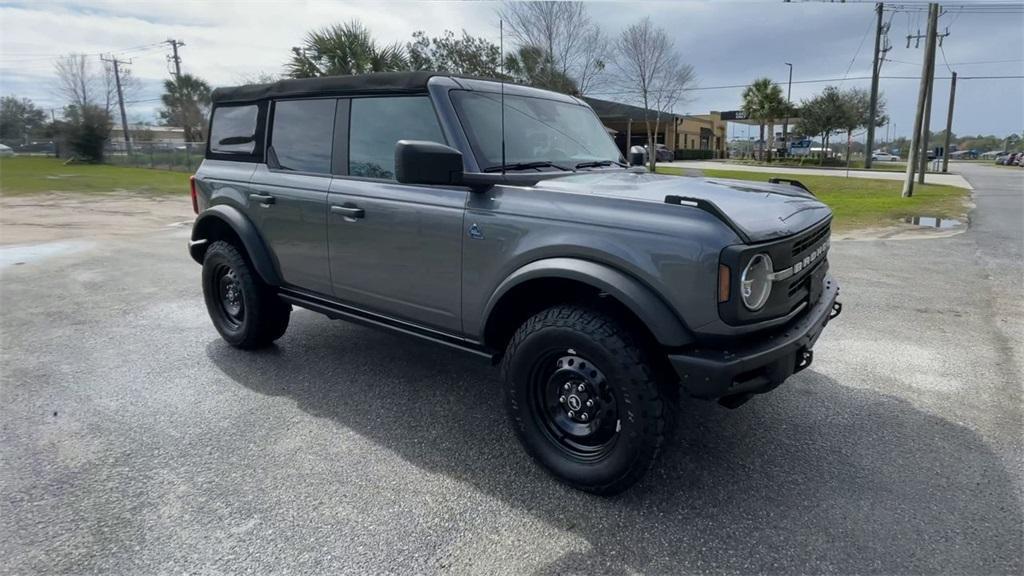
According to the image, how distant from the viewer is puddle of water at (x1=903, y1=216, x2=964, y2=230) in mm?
11828

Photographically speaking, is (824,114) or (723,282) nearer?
(723,282)

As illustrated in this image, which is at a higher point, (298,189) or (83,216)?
(298,189)

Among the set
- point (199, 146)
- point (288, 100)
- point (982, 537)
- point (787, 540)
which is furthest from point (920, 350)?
point (199, 146)

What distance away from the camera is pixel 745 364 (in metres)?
2.40

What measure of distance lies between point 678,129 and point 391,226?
5120cm

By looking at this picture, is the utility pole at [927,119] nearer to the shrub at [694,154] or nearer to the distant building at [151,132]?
the shrub at [694,154]

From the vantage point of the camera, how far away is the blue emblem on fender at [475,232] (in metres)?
3.03

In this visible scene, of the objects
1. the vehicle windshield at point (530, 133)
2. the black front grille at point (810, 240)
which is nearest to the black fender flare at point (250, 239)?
the vehicle windshield at point (530, 133)

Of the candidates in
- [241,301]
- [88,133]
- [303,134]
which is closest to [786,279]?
[303,134]

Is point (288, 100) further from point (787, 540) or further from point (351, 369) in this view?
point (787, 540)

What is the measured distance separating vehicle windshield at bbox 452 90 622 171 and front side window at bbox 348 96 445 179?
0.65ft

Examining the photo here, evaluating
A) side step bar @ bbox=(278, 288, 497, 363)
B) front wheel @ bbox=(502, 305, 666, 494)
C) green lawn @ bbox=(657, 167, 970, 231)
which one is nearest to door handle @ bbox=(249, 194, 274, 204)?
side step bar @ bbox=(278, 288, 497, 363)

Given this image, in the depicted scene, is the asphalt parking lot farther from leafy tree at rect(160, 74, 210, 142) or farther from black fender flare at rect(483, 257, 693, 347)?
leafy tree at rect(160, 74, 210, 142)

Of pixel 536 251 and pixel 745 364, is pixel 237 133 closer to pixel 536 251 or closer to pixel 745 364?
pixel 536 251
